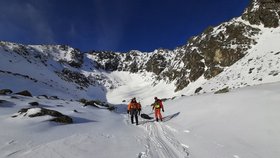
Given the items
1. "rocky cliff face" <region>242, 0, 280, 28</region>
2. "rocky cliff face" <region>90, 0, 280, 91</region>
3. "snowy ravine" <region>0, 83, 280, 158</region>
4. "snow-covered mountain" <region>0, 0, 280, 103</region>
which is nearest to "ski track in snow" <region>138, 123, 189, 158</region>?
"snowy ravine" <region>0, 83, 280, 158</region>

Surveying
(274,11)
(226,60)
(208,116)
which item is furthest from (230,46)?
(208,116)

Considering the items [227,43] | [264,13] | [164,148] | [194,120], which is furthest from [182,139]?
[264,13]

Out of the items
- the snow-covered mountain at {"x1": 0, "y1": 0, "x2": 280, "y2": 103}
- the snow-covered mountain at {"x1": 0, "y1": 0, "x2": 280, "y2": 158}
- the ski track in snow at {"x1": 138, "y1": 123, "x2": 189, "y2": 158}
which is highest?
the snow-covered mountain at {"x1": 0, "y1": 0, "x2": 280, "y2": 103}

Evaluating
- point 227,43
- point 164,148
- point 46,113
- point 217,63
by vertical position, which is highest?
point 227,43

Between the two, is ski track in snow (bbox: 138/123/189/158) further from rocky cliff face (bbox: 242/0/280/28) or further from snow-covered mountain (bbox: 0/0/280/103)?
rocky cliff face (bbox: 242/0/280/28)

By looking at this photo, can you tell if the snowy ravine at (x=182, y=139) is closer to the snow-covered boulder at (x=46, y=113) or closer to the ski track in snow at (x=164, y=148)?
the ski track in snow at (x=164, y=148)

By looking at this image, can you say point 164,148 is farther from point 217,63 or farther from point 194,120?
point 217,63

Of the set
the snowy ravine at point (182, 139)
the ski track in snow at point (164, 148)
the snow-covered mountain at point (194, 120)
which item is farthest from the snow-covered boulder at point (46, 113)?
the ski track in snow at point (164, 148)

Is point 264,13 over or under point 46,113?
over

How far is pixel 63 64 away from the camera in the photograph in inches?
5581

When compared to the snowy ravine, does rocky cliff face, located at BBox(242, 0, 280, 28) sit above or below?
above

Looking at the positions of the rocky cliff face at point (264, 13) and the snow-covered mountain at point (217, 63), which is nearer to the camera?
the snow-covered mountain at point (217, 63)

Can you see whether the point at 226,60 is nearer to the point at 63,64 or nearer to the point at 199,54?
the point at 199,54

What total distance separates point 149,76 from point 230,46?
83699 millimetres
